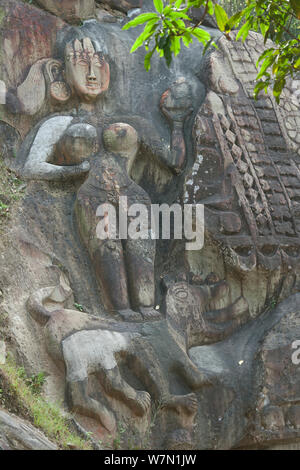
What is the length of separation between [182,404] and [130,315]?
3.09 ft

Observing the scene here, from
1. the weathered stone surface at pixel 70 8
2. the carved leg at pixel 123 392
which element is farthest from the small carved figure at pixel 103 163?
the carved leg at pixel 123 392

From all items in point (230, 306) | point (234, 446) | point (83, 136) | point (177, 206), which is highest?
point (83, 136)

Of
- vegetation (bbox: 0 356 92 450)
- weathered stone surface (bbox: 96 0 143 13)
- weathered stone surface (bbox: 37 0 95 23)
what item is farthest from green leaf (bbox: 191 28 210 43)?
weathered stone surface (bbox: 96 0 143 13)

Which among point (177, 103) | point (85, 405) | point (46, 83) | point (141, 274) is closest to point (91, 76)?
point (46, 83)

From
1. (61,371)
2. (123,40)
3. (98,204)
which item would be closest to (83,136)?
(98,204)

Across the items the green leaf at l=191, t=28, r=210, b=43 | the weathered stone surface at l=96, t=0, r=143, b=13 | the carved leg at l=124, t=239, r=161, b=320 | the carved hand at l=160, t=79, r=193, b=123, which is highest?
the green leaf at l=191, t=28, r=210, b=43

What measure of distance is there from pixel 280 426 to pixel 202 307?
4.30 feet

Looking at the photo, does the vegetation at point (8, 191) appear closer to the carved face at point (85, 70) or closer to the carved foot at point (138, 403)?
the carved face at point (85, 70)

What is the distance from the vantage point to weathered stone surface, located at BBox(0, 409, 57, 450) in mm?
4488

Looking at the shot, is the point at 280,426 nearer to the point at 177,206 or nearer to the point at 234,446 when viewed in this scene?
the point at 234,446

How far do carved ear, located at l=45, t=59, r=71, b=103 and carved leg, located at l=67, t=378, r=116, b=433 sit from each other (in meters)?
3.23

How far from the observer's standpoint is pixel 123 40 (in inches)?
331

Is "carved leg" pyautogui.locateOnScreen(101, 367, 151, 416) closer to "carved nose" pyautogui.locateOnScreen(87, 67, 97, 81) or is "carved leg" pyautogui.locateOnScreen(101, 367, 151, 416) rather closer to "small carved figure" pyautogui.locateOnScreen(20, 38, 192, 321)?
"small carved figure" pyautogui.locateOnScreen(20, 38, 192, 321)

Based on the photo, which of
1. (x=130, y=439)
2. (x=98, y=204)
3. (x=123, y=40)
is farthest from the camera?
(x=123, y=40)
